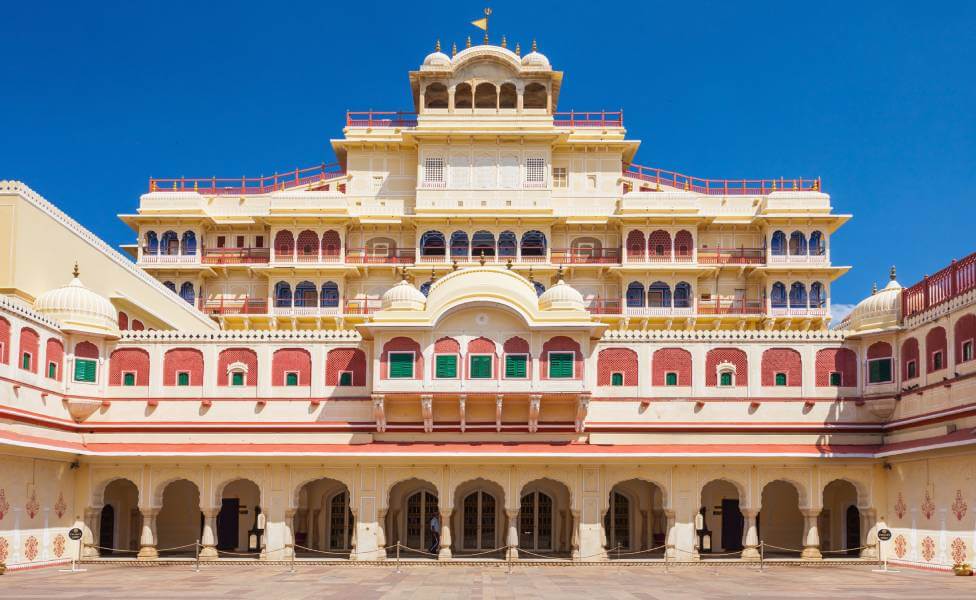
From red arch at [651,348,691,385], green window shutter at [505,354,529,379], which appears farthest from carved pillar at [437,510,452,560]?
red arch at [651,348,691,385]

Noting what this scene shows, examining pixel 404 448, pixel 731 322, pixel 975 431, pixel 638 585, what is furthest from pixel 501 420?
pixel 731 322

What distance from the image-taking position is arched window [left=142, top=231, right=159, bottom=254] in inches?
2373

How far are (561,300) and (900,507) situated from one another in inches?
555

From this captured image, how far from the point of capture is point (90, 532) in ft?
132

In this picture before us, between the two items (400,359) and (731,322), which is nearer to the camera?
(400,359)

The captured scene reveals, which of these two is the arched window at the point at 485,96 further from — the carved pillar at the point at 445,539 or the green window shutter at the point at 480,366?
the carved pillar at the point at 445,539

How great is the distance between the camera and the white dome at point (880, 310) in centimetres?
4116

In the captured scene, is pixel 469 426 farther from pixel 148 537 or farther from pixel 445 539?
pixel 148 537

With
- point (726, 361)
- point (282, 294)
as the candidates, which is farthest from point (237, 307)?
point (726, 361)

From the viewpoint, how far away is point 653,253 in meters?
59.2

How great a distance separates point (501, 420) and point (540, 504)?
5.19m

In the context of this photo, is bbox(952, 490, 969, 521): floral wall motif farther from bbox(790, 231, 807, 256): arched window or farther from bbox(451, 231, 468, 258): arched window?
bbox(451, 231, 468, 258): arched window

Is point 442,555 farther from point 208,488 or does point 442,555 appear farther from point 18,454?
point 18,454

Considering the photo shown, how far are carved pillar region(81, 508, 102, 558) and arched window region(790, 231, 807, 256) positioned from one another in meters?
37.1
